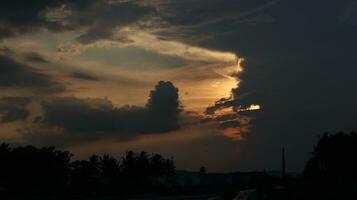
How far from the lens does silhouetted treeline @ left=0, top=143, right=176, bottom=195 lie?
127644mm

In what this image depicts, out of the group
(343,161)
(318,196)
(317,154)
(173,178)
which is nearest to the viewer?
(318,196)

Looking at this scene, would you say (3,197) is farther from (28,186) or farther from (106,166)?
(106,166)

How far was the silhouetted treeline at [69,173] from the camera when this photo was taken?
128 meters

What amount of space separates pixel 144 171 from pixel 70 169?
30934 millimetres

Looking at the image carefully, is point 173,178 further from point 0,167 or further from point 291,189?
point 291,189

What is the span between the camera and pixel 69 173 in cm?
14550

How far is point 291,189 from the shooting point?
61938mm

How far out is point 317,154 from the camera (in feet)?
371

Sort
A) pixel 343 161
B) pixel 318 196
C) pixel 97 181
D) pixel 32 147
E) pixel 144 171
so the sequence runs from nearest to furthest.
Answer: pixel 318 196
pixel 343 161
pixel 32 147
pixel 97 181
pixel 144 171

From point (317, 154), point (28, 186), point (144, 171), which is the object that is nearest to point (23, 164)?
point (28, 186)

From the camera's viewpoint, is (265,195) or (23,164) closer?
(265,195)

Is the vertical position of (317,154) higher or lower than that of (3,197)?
higher

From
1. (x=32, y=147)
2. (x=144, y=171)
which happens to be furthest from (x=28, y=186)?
(x=144, y=171)

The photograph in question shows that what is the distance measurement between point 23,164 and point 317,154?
64.5 meters
